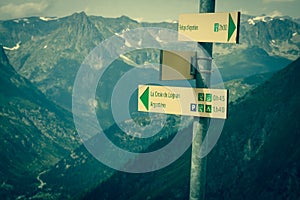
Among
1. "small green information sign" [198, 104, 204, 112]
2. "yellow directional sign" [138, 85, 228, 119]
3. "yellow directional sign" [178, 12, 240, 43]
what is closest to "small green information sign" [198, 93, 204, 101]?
"yellow directional sign" [138, 85, 228, 119]

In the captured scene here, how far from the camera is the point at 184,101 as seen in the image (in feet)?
41.2

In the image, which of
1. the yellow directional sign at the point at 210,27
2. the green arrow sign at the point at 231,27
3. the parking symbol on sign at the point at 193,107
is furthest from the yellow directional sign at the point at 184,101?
the green arrow sign at the point at 231,27

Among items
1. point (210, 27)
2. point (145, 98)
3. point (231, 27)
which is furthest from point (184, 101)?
point (231, 27)

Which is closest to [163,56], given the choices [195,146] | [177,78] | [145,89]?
[177,78]

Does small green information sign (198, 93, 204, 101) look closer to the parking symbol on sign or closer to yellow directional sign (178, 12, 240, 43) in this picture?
the parking symbol on sign

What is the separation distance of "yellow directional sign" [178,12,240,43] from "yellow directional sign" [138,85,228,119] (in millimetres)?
1412

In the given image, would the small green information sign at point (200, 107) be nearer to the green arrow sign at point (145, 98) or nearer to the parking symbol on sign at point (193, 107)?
the parking symbol on sign at point (193, 107)

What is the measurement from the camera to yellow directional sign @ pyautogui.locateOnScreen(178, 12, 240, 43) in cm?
1144

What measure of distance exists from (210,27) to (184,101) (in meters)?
2.24

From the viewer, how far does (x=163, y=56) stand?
1197 centimetres

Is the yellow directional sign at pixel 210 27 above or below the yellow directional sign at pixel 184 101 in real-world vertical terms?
above

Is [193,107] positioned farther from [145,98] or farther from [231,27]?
[231,27]

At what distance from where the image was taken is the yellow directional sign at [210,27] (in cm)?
1144

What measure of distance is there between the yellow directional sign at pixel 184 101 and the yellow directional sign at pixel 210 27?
55.6 inches
